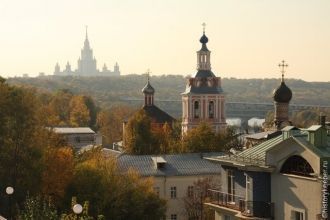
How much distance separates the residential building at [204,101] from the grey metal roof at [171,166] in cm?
1890

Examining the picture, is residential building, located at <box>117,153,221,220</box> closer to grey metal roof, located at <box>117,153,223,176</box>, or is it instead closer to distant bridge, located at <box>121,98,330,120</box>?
grey metal roof, located at <box>117,153,223,176</box>

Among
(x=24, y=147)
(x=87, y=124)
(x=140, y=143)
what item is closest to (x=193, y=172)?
(x=24, y=147)

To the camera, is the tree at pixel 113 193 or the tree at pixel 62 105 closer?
the tree at pixel 113 193

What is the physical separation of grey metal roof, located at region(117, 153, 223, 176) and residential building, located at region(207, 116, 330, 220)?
16.9 meters

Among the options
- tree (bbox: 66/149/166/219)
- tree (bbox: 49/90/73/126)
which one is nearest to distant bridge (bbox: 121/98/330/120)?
tree (bbox: 49/90/73/126)

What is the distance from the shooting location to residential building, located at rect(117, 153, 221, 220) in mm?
38750

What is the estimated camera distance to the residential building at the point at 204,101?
60.3 metres

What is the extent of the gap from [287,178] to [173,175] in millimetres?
19360

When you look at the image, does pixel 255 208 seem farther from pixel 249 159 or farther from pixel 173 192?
pixel 173 192

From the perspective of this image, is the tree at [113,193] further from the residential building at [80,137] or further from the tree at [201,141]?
the residential building at [80,137]

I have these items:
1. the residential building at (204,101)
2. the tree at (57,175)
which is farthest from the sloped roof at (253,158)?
the residential building at (204,101)

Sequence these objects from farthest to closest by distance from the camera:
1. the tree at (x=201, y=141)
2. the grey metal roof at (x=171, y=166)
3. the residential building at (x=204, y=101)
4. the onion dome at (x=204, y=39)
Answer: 1. the onion dome at (x=204, y=39)
2. the residential building at (x=204, y=101)
3. the tree at (x=201, y=141)
4. the grey metal roof at (x=171, y=166)

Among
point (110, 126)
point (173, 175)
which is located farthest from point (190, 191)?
point (110, 126)

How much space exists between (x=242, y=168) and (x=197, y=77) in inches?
1559
